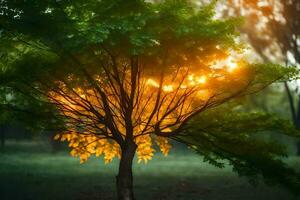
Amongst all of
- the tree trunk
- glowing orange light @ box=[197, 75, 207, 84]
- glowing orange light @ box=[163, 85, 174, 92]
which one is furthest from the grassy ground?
glowing orange light @ box=[197, 75, 207, 84]

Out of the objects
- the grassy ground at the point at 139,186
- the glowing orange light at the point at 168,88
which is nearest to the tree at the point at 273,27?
the grassy ground at the point at 139,186

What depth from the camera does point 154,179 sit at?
22.9 metres

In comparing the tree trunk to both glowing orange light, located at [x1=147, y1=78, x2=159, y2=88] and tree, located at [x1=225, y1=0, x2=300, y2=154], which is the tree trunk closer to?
glowing orange light, located at [x1=147, y1=78, x2=159, y2=88]

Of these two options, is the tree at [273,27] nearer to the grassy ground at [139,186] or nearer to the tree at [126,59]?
the grassy ground at [139,186]

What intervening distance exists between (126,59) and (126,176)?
3.62m

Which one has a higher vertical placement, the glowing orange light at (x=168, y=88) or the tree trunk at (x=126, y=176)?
the glowing orange light at (x=168, y=88)

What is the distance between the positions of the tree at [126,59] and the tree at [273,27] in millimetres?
17459

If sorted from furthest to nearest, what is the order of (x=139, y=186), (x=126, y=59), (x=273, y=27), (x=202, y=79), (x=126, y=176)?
(x=273, y=27) → (x=139, y=186) → (x=126, y=176) → (x=126, y=59) → (x=202, y=79)

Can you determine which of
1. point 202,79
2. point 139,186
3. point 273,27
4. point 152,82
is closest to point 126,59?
point 152,82

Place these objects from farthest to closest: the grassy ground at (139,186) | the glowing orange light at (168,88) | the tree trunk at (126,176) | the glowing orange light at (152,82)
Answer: the grassy ground at (139,186) → the tree trunk at (126,176) → the glowing orange light at (168,88) → the glowing orange light at (152,82)

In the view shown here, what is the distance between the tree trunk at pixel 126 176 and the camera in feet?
42.5

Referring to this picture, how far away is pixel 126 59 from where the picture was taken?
11945 millimetres

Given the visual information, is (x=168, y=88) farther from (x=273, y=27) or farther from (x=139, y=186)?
(x=273, y=27)

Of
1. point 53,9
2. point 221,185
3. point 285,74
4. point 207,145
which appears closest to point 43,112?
point 53,9
